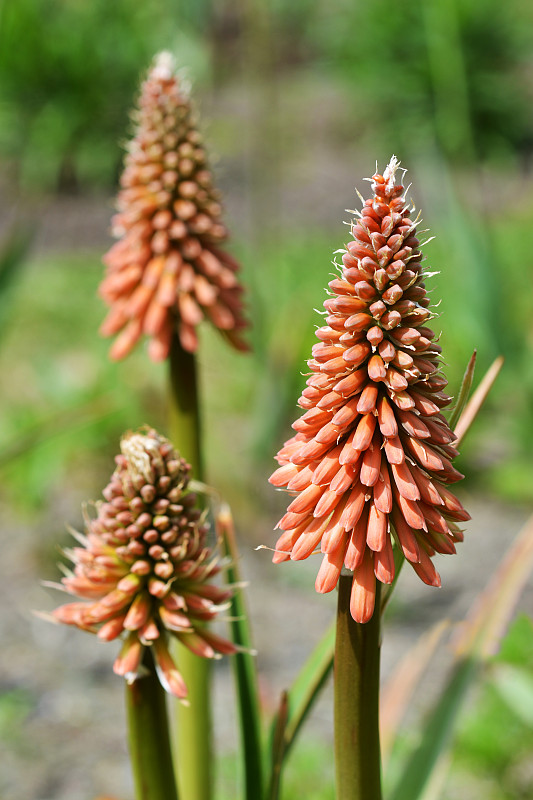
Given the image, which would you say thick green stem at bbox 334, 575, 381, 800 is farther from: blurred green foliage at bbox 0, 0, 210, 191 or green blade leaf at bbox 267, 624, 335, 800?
blurred green foliage at bbox 0, 0, 210, 191

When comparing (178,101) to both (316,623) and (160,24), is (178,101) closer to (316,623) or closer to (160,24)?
(316,623)

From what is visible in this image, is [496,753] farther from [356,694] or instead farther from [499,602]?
[356,694]

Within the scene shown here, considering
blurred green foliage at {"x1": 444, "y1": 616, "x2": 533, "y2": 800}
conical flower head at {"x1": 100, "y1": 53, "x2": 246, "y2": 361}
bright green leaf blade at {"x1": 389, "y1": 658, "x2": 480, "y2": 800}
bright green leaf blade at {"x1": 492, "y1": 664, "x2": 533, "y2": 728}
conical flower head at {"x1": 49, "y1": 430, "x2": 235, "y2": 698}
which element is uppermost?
conical flower head at {"x1": 100, "y1": 53, "x2": 246, "y2": 361}

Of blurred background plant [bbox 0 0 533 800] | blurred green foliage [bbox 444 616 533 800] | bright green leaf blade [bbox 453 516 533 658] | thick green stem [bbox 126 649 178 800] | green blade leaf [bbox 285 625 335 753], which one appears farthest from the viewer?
blurred background plant [bbox 0 0 533 800]

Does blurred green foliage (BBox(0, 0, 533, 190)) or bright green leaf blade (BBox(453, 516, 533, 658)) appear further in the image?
blurred green foliage (BBox(0, 0, 533, 190))

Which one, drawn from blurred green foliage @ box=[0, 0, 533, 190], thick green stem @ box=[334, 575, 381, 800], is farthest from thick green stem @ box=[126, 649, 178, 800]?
blurred green foliage @ box=[0, 0, 533, 190]

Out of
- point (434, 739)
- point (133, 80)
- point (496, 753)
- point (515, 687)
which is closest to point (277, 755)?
point (434, 739)
